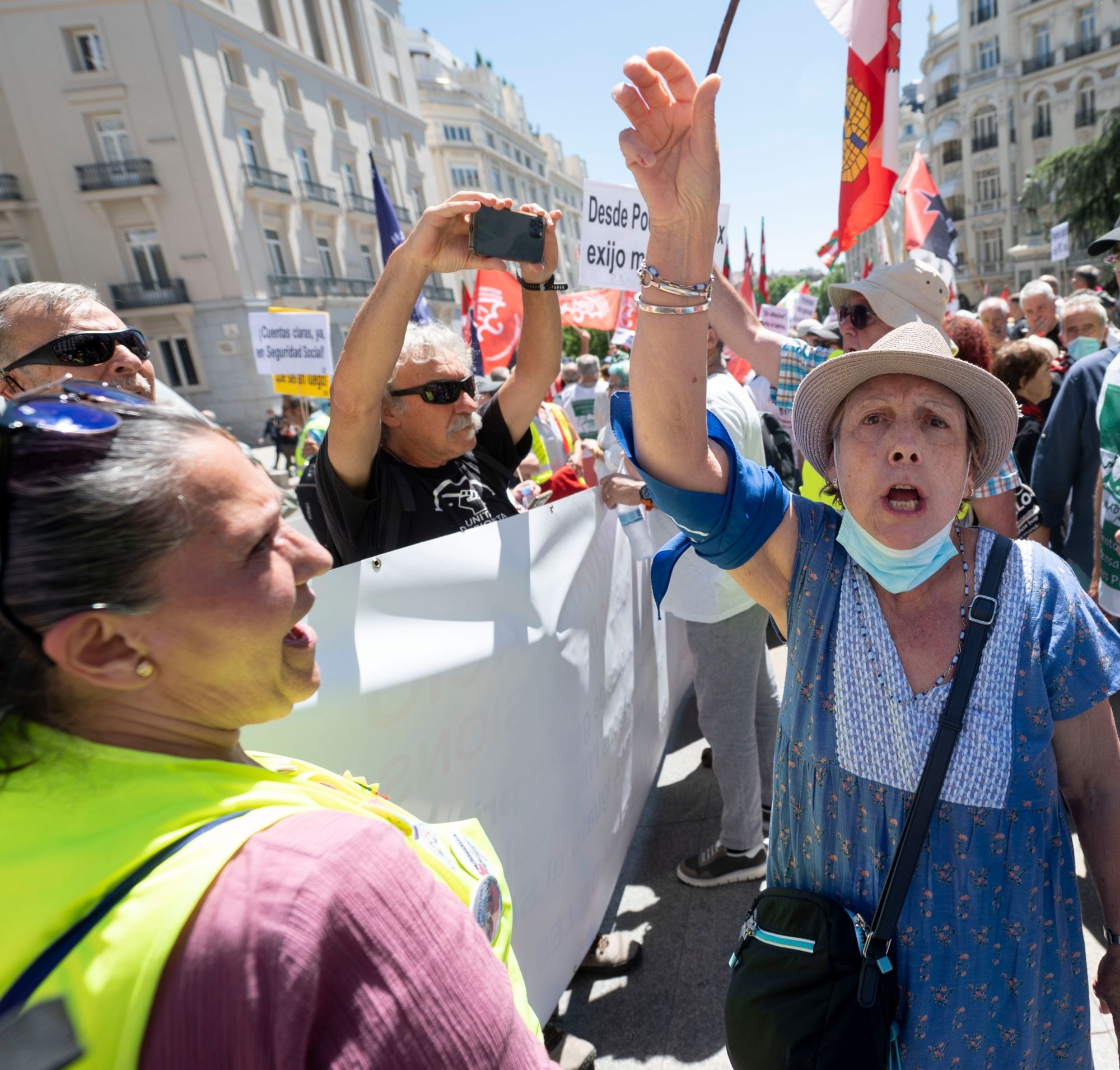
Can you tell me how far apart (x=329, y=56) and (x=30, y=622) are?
3895 centimetres

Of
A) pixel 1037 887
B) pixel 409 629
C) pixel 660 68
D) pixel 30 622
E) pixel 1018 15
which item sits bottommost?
pixel 1037 887

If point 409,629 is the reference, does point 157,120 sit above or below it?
above

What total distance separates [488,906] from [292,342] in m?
6.81

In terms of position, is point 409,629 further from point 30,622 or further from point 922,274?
point 922,274

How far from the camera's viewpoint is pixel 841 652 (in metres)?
1.41

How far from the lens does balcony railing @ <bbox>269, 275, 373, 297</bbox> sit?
28.2 meters

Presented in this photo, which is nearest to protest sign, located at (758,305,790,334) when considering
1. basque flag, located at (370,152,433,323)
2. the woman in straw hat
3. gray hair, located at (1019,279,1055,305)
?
gray hair, located at (1019,279,1055,305)

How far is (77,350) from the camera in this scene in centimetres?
181

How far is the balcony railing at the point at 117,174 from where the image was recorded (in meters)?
25.1

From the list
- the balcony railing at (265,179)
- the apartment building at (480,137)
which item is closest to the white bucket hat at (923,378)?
the balcony railing at (265,179)

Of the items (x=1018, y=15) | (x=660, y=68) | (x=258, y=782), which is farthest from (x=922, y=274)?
(x=1018, y=15)

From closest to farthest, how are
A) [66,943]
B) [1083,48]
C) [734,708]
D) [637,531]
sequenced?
1. [66,943]
2. [734,708]
3. [637,531]
4. [1083,48]

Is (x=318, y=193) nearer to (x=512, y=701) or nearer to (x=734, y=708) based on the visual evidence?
(x=734, y=708)

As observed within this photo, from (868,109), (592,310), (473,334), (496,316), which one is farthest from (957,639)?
(592,310)
